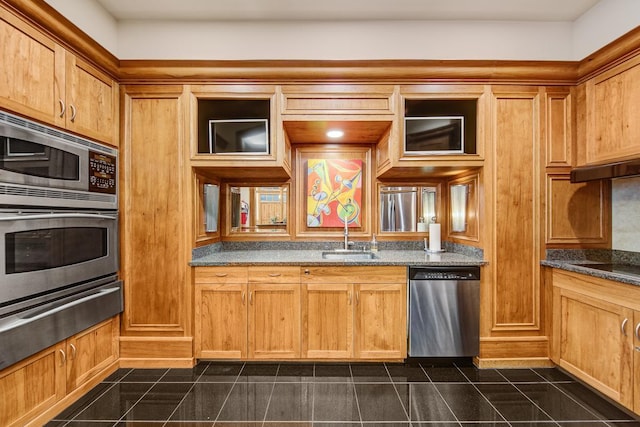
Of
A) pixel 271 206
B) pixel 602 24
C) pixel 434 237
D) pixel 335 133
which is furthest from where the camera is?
pixel 271 206

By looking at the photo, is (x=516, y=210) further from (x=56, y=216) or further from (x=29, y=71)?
(x=29, y=71)

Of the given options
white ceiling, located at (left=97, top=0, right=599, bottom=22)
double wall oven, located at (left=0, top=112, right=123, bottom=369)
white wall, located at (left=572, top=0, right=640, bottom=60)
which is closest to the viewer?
double wall oven, located at (left=0, top=112, right=123, bottom=369)

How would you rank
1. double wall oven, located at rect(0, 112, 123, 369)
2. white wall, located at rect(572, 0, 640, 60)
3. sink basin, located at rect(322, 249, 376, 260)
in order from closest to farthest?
double wall oven, located at rect(0, 112, 123, 369) < white wall, located at rect(572, 0, 640, 60) < sink basin, located at rect(322, 249, 376, 260)

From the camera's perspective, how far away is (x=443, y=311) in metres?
2.58

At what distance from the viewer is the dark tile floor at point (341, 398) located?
6.38 ft

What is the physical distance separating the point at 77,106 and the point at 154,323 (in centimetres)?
174

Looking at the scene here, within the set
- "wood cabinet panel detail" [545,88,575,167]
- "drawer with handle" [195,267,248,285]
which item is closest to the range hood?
"wood cabinet panel detail" [545,88,575,167]

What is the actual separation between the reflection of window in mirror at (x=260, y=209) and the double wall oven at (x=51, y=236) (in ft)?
3.74

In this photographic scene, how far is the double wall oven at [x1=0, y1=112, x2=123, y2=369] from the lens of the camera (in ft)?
5.37

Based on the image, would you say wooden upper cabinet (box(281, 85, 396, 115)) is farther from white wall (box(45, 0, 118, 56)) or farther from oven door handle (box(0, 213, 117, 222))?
oven door handle (box(0, 213, 117, 222))

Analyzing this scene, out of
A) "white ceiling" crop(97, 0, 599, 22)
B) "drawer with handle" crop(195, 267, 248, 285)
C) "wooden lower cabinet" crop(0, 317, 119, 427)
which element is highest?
"white ceiling" crop(97, 0, 599, 22)

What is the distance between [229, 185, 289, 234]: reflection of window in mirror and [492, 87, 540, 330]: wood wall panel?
2.01 m

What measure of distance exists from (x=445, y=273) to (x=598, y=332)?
1028 mm

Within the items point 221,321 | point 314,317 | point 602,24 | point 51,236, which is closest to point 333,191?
point 314,317
